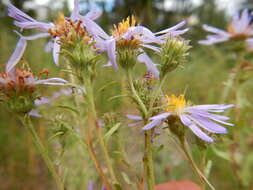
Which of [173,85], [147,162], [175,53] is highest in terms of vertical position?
[175,53]

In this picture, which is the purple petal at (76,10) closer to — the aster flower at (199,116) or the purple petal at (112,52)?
the purple petal at (112,52)

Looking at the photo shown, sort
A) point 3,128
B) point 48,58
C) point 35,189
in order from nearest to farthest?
point 35,189 → point 3,128 → point 48,58

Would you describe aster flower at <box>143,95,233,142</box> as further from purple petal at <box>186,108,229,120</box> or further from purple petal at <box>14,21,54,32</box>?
purple petal at <box>14,21,54,32</box>

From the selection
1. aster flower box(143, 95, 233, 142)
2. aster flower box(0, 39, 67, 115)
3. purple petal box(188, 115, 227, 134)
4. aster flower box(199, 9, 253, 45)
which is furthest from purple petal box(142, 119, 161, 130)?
aster flower box(199, 9, 253, 45)

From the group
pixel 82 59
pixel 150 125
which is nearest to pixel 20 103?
pixel 82 59

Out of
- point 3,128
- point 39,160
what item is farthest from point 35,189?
point 3,128

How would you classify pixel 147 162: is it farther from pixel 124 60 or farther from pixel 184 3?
pixel 184 3

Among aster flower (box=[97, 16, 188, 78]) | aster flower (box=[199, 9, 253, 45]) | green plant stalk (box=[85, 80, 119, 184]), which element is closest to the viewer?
green plant stalk (box=[85, 80, 119, 184])

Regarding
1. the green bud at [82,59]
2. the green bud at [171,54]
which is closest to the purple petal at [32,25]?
the green bud at [82,59]

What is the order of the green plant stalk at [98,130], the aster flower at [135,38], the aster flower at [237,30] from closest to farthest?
1. the green plant stalk at [98,130]
2. the aster flower at [135,38]
3. the aster flower at [237,30]

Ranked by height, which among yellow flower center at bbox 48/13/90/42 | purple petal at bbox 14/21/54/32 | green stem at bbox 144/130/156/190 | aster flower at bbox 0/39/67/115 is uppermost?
purple petal at bbox 14/21/54/32

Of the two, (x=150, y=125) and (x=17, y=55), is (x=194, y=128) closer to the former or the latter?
(x=150, y=125)
